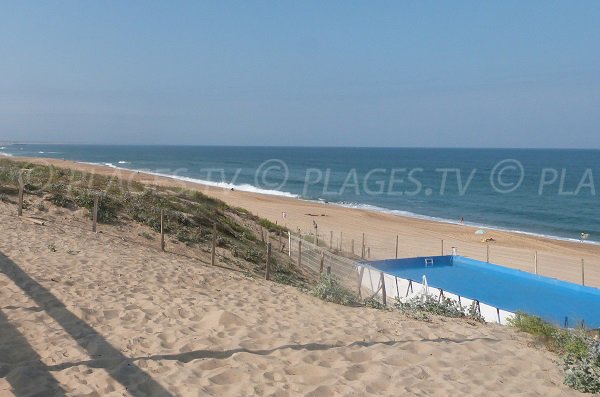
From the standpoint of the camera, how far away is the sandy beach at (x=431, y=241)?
2314cm

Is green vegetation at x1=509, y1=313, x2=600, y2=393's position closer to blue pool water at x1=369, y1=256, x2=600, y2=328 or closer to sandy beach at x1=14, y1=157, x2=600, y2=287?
Result: blue pool water at x1=369, y1=256, x2=600, y2=328

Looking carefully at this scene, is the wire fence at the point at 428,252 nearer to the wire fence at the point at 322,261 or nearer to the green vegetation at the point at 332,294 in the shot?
the wire fence at the point at 322,261

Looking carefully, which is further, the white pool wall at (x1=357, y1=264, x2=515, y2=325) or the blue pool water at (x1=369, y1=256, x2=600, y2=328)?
the blue pool water at (x1=369, y1=256, x2=600, y2=328)

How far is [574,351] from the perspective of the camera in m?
6.43

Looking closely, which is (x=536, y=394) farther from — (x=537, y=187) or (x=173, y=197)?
(x=537, y=187)

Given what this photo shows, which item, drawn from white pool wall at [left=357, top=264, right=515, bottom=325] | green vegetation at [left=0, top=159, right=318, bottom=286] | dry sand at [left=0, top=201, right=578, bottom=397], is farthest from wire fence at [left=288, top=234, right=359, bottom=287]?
dry sand at [left=0, top=201, right=578, bottom=397]

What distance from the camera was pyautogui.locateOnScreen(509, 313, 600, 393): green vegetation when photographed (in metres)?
5.58

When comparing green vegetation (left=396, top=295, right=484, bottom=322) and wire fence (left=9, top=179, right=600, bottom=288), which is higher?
green vegetation (left=396, top=295, right=484, bottom=322)

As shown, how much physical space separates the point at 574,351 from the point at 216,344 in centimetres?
438

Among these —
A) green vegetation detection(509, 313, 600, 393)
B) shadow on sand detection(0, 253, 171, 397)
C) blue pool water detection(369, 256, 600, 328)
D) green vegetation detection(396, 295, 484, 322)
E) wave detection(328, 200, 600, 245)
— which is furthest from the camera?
wave detection(328, 200, 600, 245)

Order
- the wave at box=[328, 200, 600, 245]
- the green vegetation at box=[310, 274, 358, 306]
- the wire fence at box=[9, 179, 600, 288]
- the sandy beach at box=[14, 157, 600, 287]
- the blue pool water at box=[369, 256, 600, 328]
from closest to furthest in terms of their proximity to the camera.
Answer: the green vegetation at box=[310, 274, 358, 306] < the blue pool water at box=[369, 256, 600, 328] < the wire fence at box=[9, 179, 600, 288] < the sandy beach at box=[14, 157, 600, 287] < the wave at box=[328, 200, 600, 245]

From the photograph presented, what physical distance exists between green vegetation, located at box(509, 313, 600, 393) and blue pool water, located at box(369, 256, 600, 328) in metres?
6.95

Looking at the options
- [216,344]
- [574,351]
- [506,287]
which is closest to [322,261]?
[506,287]

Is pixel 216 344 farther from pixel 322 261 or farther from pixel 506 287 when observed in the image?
pixel 506 287
